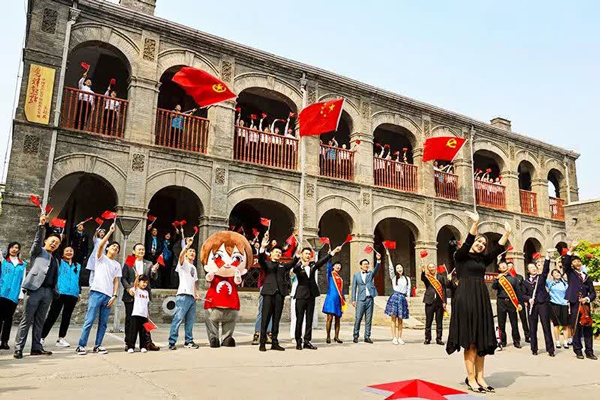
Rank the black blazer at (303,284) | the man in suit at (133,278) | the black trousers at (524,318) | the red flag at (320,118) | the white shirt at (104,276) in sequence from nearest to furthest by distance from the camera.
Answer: the white shirt at (104,276)
the man in suit at (133,278)
the black blazer at (303,284)
the black trousers at (524,318)
the red flag at (320,118)

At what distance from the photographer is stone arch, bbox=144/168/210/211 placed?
1298cm

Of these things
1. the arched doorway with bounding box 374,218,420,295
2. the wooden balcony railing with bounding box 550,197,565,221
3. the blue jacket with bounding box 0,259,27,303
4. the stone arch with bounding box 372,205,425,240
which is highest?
the wooden balcony railing with bounding box 550,197,565,221

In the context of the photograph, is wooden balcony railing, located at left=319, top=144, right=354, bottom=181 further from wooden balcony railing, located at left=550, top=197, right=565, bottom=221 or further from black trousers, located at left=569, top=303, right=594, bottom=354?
Answer: wooden balcony railing, located at left=550, top=197, right=565, bottom=221

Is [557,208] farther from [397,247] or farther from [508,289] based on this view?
[508,289]

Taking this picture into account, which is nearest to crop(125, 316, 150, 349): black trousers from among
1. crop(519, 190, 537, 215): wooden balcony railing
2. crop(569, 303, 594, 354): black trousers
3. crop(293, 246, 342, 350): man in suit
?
crop(293, 246, 342, 350): man in suit

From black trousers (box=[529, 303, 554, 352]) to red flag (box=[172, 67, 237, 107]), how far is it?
29.9 ft

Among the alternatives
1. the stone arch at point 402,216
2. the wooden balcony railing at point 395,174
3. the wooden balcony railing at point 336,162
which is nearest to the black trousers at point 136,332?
the wooden balcony railing at point 336,162

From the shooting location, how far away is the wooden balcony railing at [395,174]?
57.4 feet

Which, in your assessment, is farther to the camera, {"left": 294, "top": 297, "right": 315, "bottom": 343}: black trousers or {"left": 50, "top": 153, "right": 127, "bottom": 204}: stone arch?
{"left": 50, "top": 153, "right": 127, "bottom": 204}: stone arch

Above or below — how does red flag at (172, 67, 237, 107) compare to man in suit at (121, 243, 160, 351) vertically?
above

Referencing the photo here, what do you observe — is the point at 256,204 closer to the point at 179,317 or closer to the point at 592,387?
the point at 179,317

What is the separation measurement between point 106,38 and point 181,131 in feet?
10.5

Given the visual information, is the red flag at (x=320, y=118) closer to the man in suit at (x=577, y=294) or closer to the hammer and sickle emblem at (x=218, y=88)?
the hammer and sickle emblem at (x=218, y=88)

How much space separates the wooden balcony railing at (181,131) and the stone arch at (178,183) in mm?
807
